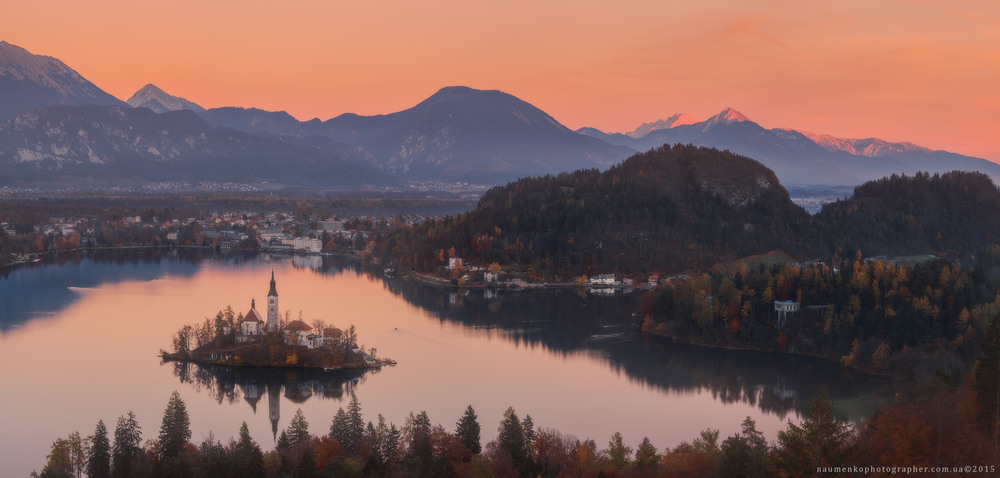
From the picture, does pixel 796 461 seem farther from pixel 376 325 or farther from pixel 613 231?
pixel 613 231

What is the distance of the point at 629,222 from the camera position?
33312mm

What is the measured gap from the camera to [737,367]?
1767 cm

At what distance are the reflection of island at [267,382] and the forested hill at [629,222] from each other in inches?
583

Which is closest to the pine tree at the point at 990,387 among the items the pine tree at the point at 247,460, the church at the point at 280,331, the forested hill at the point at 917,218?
the pine tree at the point at 247,460

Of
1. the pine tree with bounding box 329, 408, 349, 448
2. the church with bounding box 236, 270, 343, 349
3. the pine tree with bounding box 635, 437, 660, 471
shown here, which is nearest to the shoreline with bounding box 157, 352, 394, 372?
the church with bounding box 236, 270, 343, 349

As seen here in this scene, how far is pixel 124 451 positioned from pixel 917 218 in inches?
1229

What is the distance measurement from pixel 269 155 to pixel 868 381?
354 feet

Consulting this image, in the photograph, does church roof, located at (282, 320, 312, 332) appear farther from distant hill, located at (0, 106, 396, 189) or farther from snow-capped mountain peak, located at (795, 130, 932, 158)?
snow-capped mountain peak, located at (795, 130, 932, 158)

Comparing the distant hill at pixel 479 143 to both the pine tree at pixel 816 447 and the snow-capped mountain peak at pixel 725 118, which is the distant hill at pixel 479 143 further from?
the pine tree at pixel 816 447

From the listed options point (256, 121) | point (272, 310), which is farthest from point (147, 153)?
point (272, 310)

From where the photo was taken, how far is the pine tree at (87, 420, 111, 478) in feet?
36.6

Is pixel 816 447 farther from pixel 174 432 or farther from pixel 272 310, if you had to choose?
pixel 272 310

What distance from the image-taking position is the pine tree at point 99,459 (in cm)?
1116

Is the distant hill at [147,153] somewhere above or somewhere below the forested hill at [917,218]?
above
